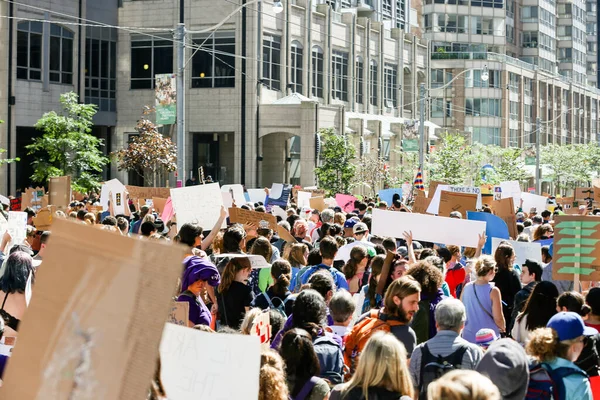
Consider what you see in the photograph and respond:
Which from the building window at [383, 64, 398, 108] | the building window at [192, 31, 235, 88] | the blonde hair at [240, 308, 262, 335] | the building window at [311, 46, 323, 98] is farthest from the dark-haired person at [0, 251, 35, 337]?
the building window at [383, 64, 398, 108]

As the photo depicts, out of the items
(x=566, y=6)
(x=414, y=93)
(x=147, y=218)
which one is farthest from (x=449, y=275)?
(x=566, y=6)

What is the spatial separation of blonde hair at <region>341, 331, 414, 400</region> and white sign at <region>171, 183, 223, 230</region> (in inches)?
355

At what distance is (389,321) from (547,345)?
164 centimetres

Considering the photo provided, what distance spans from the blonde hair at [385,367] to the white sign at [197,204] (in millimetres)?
9019

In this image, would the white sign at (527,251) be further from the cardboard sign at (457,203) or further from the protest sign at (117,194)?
the protest sign at (117,194)

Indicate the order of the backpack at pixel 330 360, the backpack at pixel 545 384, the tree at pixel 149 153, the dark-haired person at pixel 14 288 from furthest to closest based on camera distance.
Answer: the tree at pixel 149 153 → the dark-haired person at pixel 14 288 → the backpack at pixel 330 360 → the backpack at pixel 545 384

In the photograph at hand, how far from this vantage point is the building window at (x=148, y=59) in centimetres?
5091

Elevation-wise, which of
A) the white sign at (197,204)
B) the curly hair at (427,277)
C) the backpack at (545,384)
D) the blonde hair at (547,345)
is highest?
the white sign at (197,204)

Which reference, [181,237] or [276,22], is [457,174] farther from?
[181,237]

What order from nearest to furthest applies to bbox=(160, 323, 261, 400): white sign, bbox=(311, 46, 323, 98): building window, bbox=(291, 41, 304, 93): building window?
bbox=(160, 323, 261, 400): white sign → bbox=(291, 41, 304, 93): building window → bbox=(311, 46, 323, 98): building window

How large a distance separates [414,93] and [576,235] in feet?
192

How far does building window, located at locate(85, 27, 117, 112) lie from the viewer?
168 feet

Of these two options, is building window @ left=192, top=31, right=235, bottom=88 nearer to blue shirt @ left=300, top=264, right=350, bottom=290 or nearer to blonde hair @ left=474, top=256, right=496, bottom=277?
blue shirt @ left=300, top=264, right=350, bottom=290

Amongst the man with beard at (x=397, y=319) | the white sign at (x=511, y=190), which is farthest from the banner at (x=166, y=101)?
the man with beard at (x=397, y=319)
